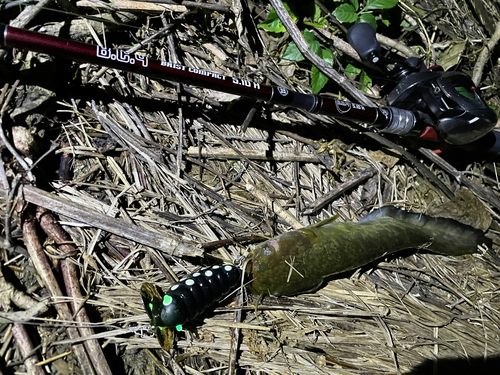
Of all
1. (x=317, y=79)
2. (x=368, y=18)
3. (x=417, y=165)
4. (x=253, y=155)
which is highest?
(x=368, y=18)

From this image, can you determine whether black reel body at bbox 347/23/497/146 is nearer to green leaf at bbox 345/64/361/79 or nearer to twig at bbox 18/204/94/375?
green leaf at bbox 345/64/361/79

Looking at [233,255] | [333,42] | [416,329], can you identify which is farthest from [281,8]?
[416,329]

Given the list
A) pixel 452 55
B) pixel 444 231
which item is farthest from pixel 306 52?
pixel 444 231

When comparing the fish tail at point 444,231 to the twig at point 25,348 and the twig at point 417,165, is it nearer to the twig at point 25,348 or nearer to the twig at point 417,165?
the twig at point 417,165

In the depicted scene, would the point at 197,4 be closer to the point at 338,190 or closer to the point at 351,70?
the point at 351,70

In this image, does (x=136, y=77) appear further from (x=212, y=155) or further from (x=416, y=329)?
(x=416, y=329)

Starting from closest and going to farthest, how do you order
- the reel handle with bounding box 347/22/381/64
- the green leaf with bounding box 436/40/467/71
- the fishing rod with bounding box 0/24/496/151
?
the fishing rod with bounding box 0/24/496/151 → the reel handle with bounding box 347/22/381/64 → the green leaf with bounding box 436/40/467/71

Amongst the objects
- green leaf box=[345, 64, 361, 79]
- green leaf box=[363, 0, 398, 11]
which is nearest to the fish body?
green leaf box=[345, 64, 361, 79]
